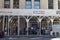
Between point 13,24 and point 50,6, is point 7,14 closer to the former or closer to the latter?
point 13,24

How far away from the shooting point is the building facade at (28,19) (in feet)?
124

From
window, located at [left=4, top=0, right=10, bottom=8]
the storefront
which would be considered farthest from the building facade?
window, located at [left=4, top=0, right=10, bottom=8]

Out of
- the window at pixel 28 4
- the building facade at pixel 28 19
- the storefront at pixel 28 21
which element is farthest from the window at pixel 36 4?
the storefront at pixel 28 21

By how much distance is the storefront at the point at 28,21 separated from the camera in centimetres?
3781

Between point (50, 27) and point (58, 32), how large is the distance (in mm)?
2428

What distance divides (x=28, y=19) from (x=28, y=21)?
→ 0.66 meters

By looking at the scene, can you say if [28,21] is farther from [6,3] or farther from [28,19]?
[6,3]

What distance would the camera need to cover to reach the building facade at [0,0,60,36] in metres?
→ 37.8

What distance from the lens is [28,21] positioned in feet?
126

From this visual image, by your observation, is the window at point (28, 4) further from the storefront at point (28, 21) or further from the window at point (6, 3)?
the window at point (6, 3)

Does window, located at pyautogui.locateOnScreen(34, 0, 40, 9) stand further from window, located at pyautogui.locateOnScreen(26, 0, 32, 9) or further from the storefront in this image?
the storefront

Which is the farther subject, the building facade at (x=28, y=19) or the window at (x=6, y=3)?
the window at (x=6, y=3)

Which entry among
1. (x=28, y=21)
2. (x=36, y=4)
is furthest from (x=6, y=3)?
(x=28, y=21)

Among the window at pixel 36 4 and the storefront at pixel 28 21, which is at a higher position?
the window at pixel 36 4
